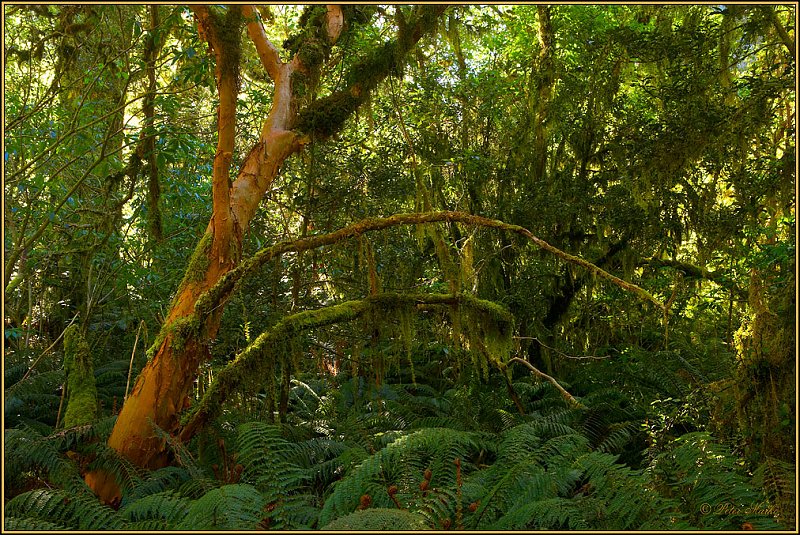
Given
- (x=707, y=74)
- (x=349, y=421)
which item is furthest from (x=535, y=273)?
(x=349, y=421)

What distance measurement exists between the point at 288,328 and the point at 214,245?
37.7 inches

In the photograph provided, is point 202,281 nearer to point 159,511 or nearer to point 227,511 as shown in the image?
point 159,511

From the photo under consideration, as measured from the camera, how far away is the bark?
467cm

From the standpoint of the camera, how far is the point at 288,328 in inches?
184

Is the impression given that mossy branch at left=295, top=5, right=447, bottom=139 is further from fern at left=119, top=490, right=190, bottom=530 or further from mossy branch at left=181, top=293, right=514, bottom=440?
fern at left=119, top=490, right=190, bottom=530

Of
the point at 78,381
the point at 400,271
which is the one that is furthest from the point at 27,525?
the point at 400,271

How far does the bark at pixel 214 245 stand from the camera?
467 cm

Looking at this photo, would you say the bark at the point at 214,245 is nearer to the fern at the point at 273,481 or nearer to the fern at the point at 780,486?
the fern at the point at 273,481

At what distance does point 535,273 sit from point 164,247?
460 cm

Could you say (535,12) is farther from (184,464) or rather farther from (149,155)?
(184,464)

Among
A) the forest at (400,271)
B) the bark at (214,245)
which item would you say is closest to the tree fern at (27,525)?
the forest at (400,271)

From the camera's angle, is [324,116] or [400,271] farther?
[400,271]

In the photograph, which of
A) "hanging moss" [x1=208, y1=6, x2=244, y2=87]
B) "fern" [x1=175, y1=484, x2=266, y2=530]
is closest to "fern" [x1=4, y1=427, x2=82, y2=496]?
"fern" [x1=175, y1=484, x2=266, y2=530]

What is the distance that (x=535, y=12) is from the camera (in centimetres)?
904
